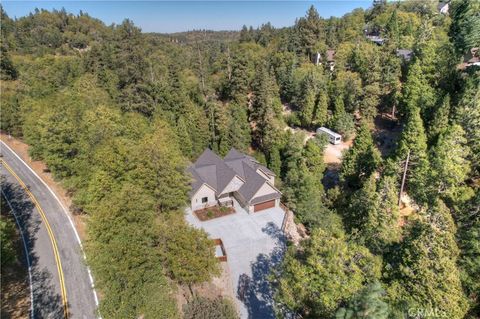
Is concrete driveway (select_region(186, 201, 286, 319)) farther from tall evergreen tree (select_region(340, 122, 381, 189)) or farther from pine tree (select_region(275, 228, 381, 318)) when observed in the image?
tall evergreen tree (select_region(340, 122, 381, 189))

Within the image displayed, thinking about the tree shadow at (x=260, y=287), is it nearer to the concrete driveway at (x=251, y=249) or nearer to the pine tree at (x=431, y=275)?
the concrete driveway at (x=251, y=249)

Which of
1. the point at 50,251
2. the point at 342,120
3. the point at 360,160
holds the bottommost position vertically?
the point at 50,251

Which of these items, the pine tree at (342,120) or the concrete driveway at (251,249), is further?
the pine tree at (342,120)

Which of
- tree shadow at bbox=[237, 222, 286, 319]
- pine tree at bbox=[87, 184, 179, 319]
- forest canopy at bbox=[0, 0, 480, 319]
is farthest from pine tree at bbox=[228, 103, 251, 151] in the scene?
pine tree at bbox=[87, 184, 179, 319]

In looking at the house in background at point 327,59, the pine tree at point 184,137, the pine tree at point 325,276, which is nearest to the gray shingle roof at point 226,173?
the pine tree at point 184,137

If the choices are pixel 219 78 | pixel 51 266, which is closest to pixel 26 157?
pixel 51 266

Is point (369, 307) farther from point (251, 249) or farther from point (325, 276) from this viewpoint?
point (251, 249)

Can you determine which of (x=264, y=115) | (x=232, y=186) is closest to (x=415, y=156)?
(x=232, y=186)

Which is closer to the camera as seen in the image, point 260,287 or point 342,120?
point 260,287
